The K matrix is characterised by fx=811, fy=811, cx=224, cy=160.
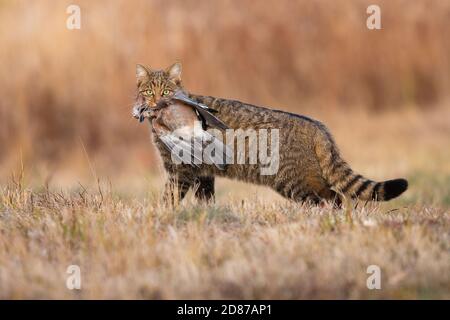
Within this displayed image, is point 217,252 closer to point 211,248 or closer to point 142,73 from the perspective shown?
point 211,248

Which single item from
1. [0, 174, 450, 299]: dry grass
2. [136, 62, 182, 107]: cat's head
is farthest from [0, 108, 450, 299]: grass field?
[136, 62, 182, 107]: cat's head

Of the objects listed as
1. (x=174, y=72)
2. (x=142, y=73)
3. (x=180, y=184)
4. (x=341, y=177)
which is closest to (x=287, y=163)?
(x=341, y=177)

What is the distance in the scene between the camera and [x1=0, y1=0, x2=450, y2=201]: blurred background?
1338cm

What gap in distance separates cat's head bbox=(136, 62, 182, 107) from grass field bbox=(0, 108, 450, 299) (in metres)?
0.92

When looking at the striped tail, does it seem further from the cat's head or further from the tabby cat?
the cat's head

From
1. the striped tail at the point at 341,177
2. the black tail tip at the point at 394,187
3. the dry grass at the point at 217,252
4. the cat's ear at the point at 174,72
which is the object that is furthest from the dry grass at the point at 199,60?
the dry grass at the point at 217,252

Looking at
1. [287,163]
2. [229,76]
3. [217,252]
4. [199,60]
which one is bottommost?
[217,252]

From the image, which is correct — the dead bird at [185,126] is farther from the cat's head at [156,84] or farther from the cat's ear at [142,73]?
the cat's ear at [142,73]

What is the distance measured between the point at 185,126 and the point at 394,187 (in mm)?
1693

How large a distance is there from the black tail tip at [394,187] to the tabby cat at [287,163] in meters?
0.25

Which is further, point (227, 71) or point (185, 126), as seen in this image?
point (227, 71)

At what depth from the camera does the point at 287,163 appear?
680 cm

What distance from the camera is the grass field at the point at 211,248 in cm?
451
